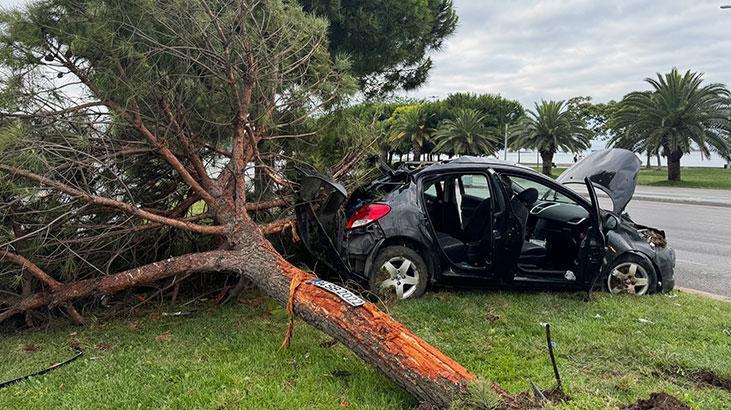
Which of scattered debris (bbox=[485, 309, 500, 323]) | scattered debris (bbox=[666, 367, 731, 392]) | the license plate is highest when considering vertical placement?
the license plate

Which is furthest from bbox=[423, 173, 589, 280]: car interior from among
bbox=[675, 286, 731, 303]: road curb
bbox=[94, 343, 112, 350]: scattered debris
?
bbox=[94, 343, 112, 350]: scattered debris

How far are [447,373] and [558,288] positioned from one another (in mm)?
2858

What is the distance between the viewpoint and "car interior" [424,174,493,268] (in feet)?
17.2

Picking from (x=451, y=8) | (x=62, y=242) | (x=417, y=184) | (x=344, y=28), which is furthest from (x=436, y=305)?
(x=451, y=8)

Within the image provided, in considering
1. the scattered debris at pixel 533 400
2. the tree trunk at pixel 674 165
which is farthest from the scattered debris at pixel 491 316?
the tree trunk at pixel 674 165

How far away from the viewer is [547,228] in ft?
18.4

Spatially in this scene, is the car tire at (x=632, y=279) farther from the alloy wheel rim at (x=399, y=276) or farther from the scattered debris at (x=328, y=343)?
the scattered debris at (x=328, y=343)

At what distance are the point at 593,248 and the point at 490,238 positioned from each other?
1005 millimetres

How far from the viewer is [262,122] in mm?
4891

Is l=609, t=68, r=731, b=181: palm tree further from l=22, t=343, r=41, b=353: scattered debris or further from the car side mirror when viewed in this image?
l=22, t=343, r=41, b=353: scattered debris

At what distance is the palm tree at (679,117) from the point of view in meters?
24.8

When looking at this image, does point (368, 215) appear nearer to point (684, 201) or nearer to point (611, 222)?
point (611, 222)

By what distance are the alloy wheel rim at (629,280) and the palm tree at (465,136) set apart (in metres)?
33.1

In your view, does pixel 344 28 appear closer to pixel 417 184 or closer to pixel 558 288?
pixel 417 184
